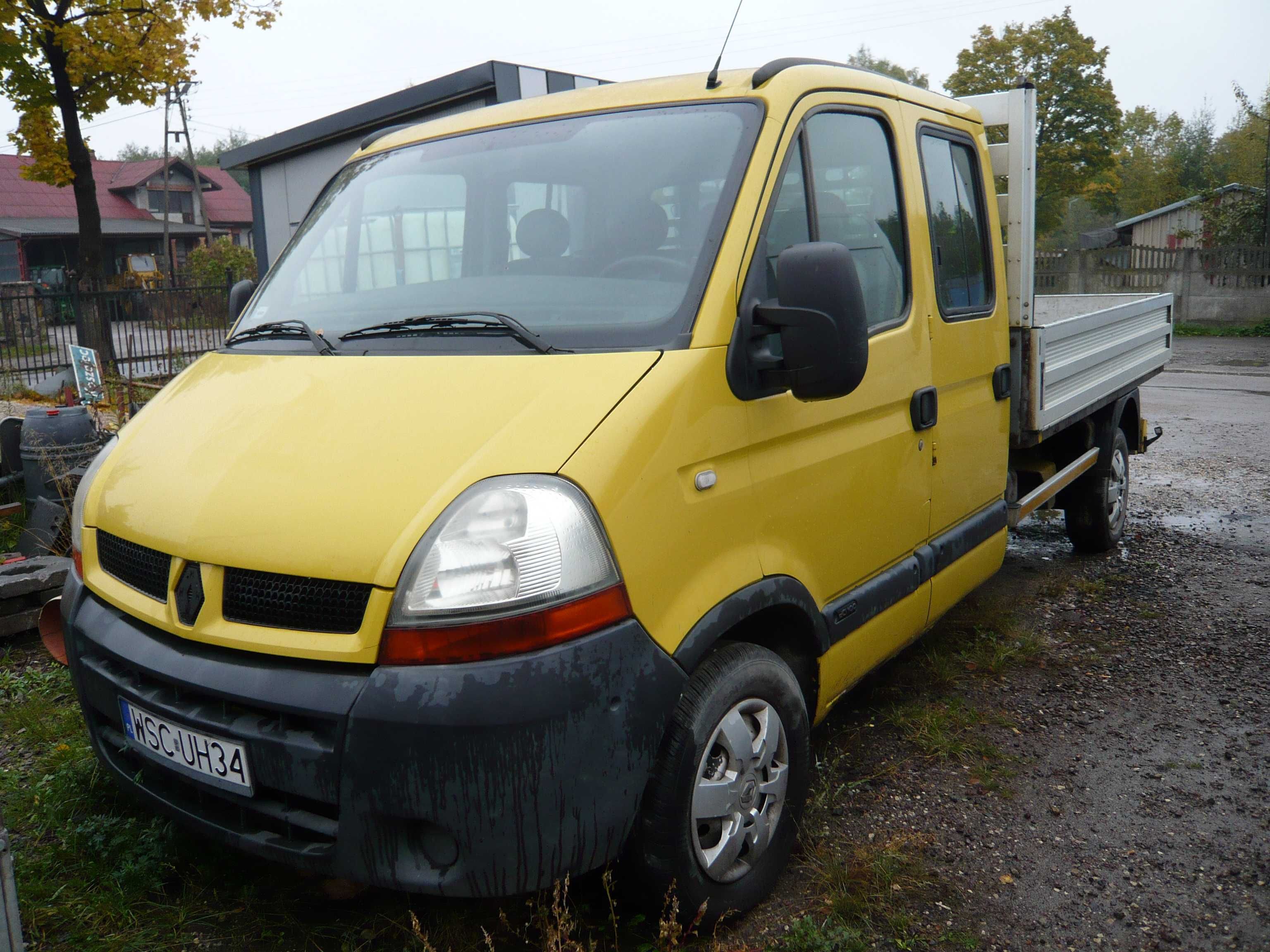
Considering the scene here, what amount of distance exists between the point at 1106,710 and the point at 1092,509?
212cm

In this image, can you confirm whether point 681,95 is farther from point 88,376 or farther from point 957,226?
point 88,376

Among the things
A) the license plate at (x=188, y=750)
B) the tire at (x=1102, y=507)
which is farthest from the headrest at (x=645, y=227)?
the tire at (x=1102, y=507)

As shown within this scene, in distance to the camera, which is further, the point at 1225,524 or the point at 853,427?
the point at 1225,524

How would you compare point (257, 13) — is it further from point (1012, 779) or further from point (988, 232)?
point (1012, 779)

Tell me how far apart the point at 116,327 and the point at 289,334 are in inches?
477

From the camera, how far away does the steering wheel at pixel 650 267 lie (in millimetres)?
2527

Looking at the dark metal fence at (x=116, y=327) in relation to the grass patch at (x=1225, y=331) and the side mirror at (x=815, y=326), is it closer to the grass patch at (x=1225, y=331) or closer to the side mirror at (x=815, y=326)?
the side mirror at (x=815, y=326)

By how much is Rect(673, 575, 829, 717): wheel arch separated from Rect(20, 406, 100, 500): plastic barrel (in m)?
4.56

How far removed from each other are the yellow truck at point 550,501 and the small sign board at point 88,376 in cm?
408

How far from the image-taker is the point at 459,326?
103 inches

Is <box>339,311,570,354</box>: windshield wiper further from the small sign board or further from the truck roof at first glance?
the small sign board

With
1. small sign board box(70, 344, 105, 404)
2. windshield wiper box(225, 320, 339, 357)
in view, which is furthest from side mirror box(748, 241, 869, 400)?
small sign board box(70, 344, 105, 404)

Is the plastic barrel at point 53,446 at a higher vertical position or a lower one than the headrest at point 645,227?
lower

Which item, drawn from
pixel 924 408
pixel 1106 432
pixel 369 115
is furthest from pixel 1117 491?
pixel 369 115
